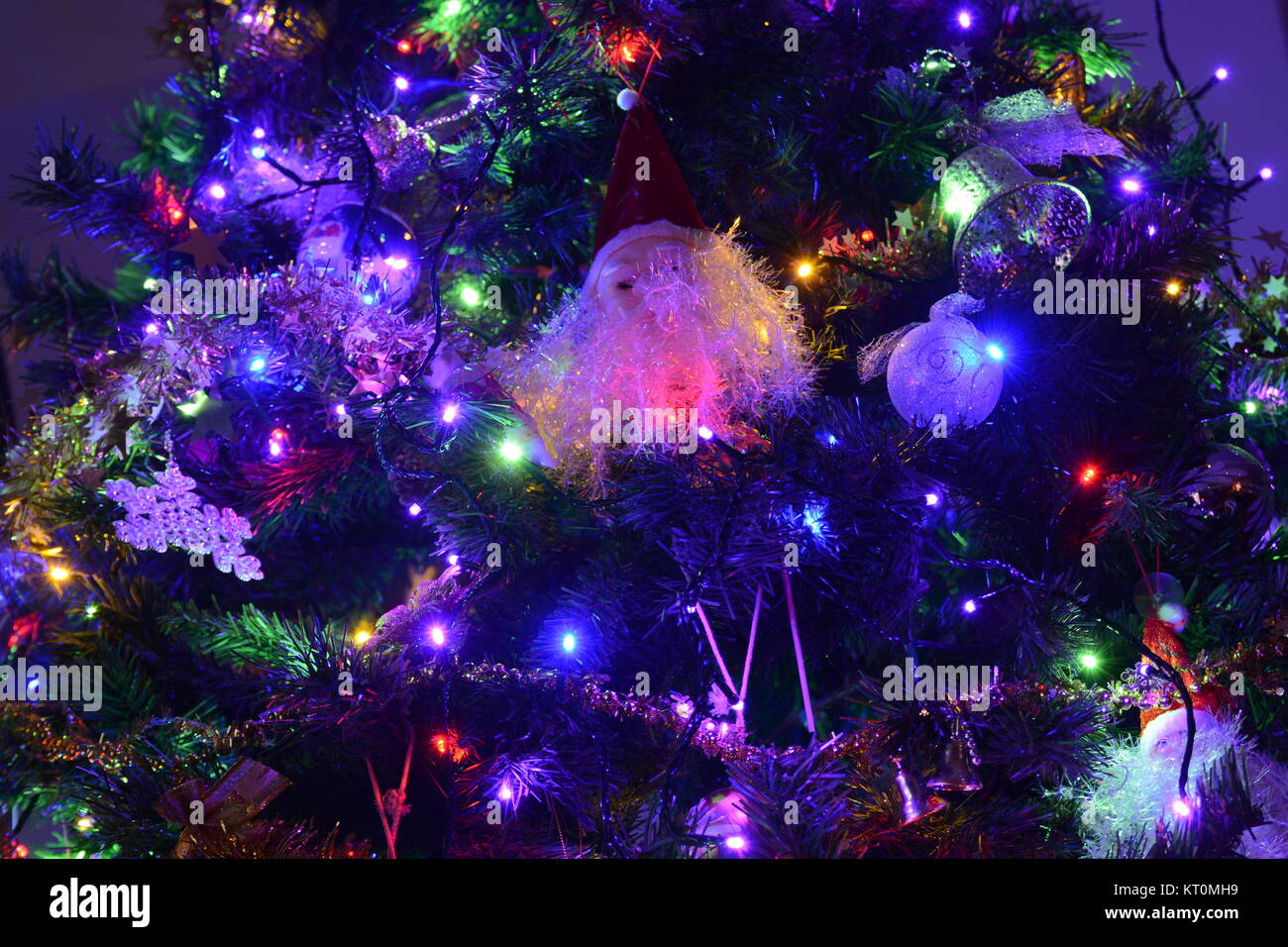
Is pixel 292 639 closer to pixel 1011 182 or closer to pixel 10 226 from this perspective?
pixel 1011 182

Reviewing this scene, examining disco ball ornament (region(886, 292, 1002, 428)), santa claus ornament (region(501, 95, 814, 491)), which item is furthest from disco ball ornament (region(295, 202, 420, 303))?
disco ball ornament (region(886, 292, 1002, 428))

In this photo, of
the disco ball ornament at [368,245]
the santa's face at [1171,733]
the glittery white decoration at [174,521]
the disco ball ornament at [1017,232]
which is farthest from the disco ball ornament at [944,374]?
the glittery white decoration at [174,521]

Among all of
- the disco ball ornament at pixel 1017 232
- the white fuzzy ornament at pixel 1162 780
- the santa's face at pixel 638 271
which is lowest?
the white fuzzy ornament at pixel 1162 780

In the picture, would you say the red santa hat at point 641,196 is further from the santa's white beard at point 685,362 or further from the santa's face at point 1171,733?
the santa's face at point 1171,733

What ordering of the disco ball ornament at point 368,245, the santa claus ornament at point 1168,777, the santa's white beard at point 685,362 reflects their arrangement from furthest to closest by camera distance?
the disco ball ornament at point 368,245, the santa's white beard at point 685,362, the santa claus ornament at point 1168,777

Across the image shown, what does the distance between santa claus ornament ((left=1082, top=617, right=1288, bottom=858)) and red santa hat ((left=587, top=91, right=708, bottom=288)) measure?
2.17ft

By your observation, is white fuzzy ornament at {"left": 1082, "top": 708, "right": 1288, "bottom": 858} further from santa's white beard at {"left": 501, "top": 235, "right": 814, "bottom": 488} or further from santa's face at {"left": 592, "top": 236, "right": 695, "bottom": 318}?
santa's face at {"left": 592, "top": 236, "right": 695, "bottom": 318}

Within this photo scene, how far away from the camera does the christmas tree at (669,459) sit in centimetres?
80

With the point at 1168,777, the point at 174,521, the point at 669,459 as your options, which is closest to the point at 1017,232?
the point at 669,459

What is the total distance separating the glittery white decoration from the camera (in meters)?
0.96

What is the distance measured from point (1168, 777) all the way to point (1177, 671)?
106 mm

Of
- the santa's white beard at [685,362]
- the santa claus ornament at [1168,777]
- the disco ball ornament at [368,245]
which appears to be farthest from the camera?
the disco ball ornament at [368,245]

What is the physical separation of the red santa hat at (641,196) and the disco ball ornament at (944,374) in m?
0.26
